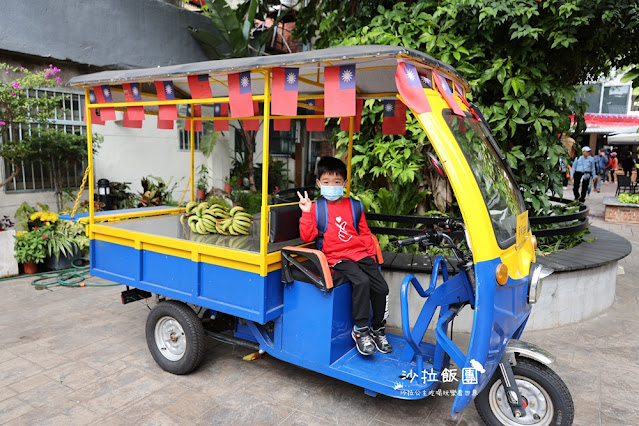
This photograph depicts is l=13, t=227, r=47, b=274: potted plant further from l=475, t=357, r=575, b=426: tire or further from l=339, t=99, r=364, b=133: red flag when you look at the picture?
l=475, t=357, r=575, b=426: tire

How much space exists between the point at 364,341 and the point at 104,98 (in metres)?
2.91

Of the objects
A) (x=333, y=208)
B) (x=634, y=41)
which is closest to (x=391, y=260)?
(x=333, y=208)

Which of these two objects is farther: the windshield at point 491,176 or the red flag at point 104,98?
the red flag at point 104,98

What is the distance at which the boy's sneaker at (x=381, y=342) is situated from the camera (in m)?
3.24

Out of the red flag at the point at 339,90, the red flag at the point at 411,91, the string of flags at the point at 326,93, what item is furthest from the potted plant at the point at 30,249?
the red flag at the point at 411,91

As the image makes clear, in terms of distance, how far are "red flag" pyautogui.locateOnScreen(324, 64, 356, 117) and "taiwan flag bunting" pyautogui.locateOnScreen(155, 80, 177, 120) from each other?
138 cm

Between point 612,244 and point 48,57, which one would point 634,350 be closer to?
point 612,244

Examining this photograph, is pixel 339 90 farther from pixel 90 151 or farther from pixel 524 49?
pixel 524 49

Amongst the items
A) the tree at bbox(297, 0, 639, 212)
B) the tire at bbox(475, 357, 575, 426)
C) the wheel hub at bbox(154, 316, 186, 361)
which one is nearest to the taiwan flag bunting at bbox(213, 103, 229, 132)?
the tree at bbox(297, 0, 639, 212)

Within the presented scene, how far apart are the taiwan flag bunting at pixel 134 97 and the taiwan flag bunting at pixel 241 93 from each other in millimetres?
989

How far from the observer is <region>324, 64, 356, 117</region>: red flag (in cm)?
270

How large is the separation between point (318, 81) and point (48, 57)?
19.2 ft

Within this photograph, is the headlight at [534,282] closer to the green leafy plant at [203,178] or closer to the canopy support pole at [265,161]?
the canopy support pole at [265,161]

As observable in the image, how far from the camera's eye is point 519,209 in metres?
3.00
